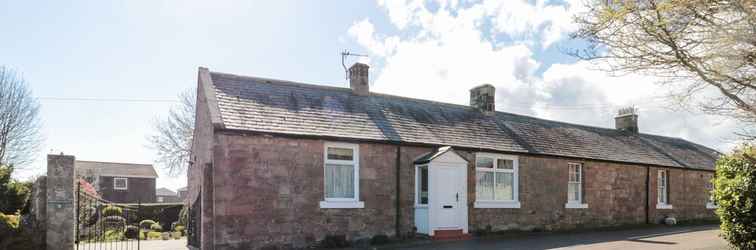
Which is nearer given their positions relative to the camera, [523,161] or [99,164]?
[523,161]

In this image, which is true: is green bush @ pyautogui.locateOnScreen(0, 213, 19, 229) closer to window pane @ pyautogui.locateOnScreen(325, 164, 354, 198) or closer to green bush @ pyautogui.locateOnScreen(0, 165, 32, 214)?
green bush @ pyautogui.locateOnScreen(0, 165, 32, 214)

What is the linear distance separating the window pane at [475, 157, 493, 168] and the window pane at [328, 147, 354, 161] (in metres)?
4.64

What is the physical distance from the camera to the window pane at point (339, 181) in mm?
14289

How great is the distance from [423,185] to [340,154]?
2.86 m

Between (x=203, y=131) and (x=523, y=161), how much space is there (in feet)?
34.2

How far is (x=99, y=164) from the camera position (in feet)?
165

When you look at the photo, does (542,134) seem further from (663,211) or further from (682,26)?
(682,26)

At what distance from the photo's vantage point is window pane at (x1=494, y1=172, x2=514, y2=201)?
17.5 meters

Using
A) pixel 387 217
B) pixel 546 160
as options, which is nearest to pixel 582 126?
Answer: pixel 546 160

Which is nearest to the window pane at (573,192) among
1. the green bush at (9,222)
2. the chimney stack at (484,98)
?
the chimney stack at (484,98)

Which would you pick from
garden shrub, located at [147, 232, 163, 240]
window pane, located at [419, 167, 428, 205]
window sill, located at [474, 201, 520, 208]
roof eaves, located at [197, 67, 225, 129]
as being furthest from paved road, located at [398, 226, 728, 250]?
garden shrub, located at [147, 232, 163, 240]

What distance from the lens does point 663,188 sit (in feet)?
77.4

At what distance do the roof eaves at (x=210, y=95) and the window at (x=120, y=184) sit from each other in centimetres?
3847

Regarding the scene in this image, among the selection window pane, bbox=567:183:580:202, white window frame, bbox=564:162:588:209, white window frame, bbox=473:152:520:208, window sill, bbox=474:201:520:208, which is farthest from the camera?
window pane, bbox=567:183:580:202
